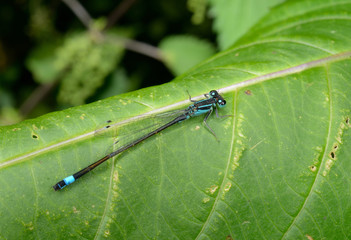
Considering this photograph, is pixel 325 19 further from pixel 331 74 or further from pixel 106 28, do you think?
pixel 106 28

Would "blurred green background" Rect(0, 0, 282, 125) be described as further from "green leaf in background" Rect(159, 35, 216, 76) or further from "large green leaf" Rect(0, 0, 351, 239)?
"large green leaf" Rect(0, 0, 351, 239)

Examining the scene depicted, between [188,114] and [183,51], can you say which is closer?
[188,114]

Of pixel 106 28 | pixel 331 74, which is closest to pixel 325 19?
pixel 331 74

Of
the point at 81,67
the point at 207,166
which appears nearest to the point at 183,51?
the point at 81,67

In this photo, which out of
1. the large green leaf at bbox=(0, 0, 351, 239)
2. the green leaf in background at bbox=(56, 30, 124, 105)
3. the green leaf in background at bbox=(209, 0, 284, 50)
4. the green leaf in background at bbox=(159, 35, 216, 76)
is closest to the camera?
the large green leaf at bbox=(0, 0, 351, 239)

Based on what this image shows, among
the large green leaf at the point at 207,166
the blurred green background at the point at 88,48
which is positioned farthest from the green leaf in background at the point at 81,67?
the large green leaf at the point at 207,166

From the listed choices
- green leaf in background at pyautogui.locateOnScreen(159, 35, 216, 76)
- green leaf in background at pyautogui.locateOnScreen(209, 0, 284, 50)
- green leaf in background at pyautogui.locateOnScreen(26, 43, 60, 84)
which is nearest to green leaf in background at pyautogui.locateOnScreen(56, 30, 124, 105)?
green leaf in background at pyautogui.locateOnScreen(26, 43, 60, 84)

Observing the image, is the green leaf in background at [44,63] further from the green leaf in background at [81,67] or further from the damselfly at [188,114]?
the damselfly at [188,114]

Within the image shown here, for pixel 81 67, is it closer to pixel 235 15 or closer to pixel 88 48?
pixel 88 48
